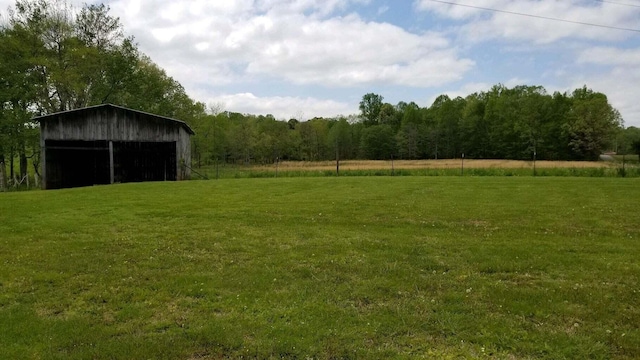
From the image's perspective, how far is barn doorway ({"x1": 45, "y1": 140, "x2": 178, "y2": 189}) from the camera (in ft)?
87.4

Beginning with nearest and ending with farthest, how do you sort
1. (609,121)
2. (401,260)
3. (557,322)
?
1. (557,322)
2. (401,260)
3. (609,121)

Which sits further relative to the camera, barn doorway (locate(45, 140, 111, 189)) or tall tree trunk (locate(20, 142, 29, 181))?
tall tree trunk (locate(20, 142, 29, 181))

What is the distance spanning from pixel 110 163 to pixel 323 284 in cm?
2431

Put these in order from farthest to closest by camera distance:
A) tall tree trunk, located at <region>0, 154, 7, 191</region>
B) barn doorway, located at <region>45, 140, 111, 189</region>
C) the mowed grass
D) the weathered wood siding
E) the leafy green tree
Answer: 1. the leafy green tree
2. tall tree trunk, located at <region>0, 154, 7, 191</region>
3. barn doorway, located at <region>45, 140, 111, 189</region>
4. the weathered wood siding
5. the mowed grass

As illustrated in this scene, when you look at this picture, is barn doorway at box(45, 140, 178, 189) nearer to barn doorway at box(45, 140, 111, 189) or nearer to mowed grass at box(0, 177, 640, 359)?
barn doorway at box(45, 140, 111, 189)

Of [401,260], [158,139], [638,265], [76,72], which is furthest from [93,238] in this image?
[76,72]

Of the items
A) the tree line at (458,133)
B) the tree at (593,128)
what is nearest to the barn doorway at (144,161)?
the tree line at (458,133)

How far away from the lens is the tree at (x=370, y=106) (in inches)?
4040

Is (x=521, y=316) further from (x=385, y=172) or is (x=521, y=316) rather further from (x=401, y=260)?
(x=385, y=172)

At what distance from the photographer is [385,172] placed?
29297mm

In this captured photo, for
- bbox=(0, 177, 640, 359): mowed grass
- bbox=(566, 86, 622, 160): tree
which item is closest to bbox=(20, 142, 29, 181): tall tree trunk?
bbox=(0, 177, 640, 359): mowed grass

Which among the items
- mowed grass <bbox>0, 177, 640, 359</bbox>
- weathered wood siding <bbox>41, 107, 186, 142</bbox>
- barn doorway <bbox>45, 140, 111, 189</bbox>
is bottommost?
mowed grass <bbox>0, 177, 640, 359</bbox>

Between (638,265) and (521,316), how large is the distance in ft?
10.7

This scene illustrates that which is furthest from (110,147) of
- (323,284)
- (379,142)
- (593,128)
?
(593,128)
